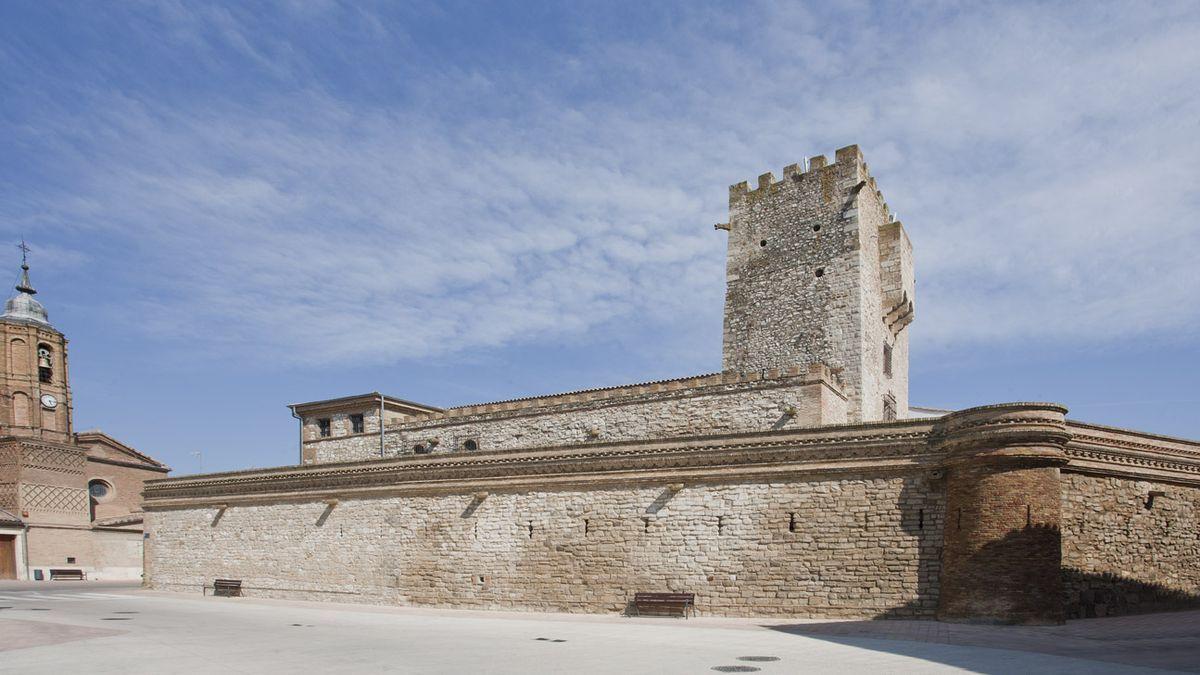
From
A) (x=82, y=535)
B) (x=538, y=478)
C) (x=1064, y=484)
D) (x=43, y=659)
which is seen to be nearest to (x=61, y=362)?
(x=82, y=535)

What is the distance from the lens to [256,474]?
27.2 m

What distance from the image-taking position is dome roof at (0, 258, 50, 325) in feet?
150

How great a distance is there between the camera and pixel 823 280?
2623cm

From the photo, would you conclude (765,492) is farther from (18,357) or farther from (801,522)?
(18,357)

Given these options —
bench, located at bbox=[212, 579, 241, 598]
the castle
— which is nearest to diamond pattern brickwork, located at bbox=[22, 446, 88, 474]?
the castle

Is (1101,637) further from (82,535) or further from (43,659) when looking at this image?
(82,535)

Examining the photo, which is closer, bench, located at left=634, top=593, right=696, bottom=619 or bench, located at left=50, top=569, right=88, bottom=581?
bench, located at left=634, top=593, right=696, bottom=619

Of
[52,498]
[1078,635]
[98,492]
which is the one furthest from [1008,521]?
[98,492]

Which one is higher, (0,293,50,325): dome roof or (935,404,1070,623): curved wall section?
(0,293,50,325): dome roof

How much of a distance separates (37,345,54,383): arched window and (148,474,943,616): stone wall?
26.5 metres

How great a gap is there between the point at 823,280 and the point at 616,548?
11.5m

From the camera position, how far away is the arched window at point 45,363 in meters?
45.8

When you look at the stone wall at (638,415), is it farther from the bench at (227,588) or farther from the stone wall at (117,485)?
the stone wall at (117,485)

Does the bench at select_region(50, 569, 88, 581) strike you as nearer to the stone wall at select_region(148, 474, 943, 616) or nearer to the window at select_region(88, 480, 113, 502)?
the window at select_region(88, 480, 113, 502)
